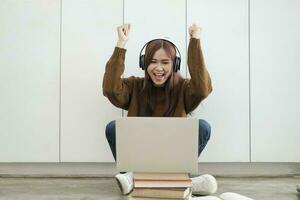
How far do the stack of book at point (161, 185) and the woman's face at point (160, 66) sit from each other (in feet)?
2.40

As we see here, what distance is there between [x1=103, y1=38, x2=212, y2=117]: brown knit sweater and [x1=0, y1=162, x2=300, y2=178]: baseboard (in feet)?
1.80

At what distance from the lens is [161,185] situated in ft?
3.21

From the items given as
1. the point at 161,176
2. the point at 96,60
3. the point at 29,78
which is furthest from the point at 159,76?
the point at 29,78

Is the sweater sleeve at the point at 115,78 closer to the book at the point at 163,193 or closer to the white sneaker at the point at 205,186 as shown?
the white sneaker at the point at 205,186

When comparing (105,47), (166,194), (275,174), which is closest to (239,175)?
(275,174)

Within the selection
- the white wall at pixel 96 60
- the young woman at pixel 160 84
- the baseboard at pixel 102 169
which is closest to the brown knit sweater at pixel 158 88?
the young woman at pixel 160 84

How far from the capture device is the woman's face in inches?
64.7

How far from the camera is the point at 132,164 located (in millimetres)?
967

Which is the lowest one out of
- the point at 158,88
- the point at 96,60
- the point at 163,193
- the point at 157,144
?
the point at 163,193

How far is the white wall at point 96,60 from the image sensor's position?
2.15m

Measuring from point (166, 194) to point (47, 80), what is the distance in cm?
137

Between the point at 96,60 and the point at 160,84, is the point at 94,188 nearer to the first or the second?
the point at 160,84

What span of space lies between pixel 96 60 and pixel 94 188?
29.7 inches

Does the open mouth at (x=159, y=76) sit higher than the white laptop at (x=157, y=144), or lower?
higher
